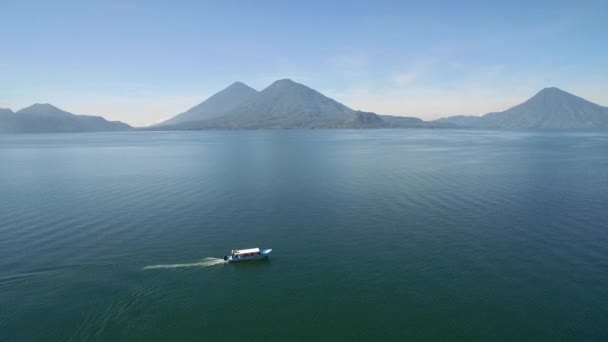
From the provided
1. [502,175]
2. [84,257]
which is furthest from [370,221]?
[502,175]

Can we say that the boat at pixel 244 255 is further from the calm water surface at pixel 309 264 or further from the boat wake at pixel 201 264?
the boat wake at pixel 201 264

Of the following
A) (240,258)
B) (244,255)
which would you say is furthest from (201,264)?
(244,255)

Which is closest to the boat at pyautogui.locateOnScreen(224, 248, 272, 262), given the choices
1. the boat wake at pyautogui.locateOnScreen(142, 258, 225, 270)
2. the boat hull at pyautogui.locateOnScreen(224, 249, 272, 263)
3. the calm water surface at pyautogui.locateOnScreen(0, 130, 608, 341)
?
the boat hull at pyautogui.locateOnScreen(224, 249, 272, 263)

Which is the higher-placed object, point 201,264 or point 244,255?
point 244,255

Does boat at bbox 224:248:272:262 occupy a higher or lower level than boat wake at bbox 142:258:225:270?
higher

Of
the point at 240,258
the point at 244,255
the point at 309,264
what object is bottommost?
the point at 309,264

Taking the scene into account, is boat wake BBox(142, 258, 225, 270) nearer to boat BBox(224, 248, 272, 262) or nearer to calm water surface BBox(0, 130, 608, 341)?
calm water surface BBox(0, 130, 608, 341)

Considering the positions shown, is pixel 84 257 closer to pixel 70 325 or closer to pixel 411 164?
pixel 70 325

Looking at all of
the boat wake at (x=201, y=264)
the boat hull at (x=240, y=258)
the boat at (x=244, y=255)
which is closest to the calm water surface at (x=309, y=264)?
the boat wake at (x=201, y=264)

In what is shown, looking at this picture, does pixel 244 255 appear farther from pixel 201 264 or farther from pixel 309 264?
pixel 309 264
